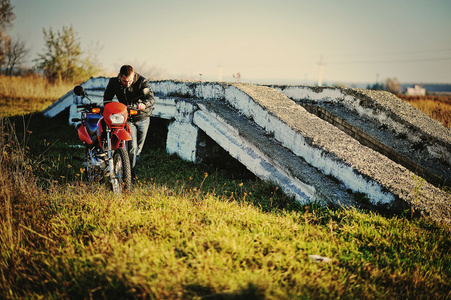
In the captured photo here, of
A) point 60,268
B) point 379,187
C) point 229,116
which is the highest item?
point 229,116

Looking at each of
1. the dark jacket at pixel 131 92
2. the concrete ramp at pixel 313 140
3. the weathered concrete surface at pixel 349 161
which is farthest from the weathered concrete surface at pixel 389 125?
the dark jacket at pixel 131 92

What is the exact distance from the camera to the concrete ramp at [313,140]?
3.26 m

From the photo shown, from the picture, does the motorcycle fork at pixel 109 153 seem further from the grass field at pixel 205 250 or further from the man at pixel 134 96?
the man at pixel 134 96

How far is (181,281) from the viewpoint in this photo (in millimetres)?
1895

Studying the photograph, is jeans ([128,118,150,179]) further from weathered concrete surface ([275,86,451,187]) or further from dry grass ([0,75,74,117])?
dry grass ([0,75,74,117])

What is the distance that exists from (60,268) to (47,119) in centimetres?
877

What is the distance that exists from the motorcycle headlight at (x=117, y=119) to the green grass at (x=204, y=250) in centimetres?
83

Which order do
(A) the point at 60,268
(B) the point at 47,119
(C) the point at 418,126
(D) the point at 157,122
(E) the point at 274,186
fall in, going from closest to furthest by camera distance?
(A) the point at 60,268 → (E) the point at 274,186 → (C) the point at 418,126 → (D) the point at 157,122 → (B) the point at 47,119

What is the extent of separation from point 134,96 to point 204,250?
2.94m

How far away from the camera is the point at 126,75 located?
13.1 ft

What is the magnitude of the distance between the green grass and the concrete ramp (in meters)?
0.29

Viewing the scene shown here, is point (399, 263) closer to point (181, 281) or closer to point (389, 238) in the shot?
point (389, 238)

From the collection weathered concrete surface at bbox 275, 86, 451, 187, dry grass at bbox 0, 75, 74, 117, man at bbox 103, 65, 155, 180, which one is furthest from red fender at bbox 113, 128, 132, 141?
dry grass at bbox 0, 75, 74, 117

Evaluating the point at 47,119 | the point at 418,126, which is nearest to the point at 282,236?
the point at 418,126
